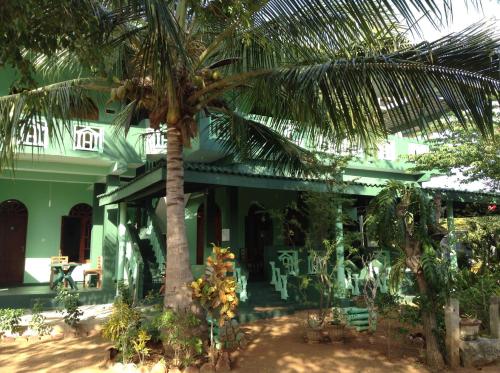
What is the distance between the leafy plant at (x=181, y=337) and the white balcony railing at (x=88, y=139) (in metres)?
6.54

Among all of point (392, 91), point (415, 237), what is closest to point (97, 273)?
point (415, 237)

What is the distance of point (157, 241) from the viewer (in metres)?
12.2

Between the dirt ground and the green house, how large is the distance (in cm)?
261

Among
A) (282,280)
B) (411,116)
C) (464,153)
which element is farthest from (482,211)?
(411,116)

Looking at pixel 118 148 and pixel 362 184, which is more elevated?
pixel 118 148

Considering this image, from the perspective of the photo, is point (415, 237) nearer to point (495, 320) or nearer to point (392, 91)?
point (495, 320)

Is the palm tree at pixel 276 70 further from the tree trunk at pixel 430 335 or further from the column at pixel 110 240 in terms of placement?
the column at pixel 110 240

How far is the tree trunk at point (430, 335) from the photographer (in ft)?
19.9

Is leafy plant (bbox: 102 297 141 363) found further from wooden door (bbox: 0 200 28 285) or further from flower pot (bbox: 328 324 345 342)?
wooden door (bbox: 0 200 28 285)

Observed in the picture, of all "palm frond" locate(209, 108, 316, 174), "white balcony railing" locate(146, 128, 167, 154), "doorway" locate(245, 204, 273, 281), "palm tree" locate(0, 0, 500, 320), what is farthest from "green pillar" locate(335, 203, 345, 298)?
"white balcony railing" locate(146, 128, 167, 154)

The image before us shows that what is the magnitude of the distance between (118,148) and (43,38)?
806 centimetres

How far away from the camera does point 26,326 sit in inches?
319

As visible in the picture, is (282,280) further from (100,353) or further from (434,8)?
(434,8)

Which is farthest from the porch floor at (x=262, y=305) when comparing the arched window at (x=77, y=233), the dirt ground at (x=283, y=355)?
the arched window at (x=77, y=233)
